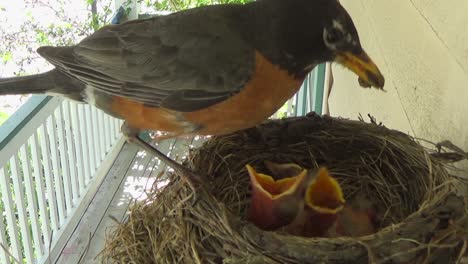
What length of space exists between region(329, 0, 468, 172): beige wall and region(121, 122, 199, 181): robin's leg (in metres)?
0.48

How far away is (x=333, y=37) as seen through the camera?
3.59ft

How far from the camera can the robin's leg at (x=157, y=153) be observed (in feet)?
3.67

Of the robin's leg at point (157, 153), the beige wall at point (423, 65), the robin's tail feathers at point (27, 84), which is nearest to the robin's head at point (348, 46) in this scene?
the beige wall at point (423, 65)

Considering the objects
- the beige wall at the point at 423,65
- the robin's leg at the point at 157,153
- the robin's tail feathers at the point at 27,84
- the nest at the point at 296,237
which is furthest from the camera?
the robin's tail feathers at the point at 27,84

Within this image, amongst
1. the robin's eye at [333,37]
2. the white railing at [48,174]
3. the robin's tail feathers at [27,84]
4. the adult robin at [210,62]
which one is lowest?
the white railing at [48,174]

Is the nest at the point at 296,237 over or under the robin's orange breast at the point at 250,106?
under

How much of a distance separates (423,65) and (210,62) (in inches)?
17.4

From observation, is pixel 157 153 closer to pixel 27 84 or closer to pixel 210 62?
pixel 210 62

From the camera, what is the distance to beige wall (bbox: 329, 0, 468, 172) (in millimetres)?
1007

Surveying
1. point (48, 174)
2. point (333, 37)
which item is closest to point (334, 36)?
point (333, 37)

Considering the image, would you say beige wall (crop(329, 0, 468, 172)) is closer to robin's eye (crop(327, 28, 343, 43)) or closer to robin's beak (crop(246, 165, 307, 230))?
robin's eye (crop(327, 28, 343, 43))

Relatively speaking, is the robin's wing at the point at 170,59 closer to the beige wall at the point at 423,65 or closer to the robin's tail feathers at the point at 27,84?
the robin's tail feathers at the point at 27,84

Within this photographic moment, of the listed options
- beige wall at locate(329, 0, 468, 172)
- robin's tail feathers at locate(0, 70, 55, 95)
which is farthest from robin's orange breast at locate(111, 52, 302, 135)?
robin's tail feathers at locate(0, 70, 55, 95)

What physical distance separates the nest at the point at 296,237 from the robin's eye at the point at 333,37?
22cm
